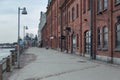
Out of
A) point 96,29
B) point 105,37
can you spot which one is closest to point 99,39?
point 96,29

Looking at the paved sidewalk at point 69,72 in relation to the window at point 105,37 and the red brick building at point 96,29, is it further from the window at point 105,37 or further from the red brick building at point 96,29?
the window at point 105,37

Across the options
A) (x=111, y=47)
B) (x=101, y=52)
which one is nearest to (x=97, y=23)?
(x=101, y=52)

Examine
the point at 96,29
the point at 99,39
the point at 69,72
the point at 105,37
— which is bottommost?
the point at 69,72

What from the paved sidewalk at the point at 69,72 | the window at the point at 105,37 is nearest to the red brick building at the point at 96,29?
the window at the point at 105,37

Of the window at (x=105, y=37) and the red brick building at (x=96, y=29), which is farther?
the window at (x=105, y=37)

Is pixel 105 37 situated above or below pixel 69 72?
above

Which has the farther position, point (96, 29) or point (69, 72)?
point (96, 29)

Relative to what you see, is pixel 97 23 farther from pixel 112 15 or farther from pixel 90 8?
pixel 112 15

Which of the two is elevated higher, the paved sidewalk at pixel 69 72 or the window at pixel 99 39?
the window at pixel 99 39

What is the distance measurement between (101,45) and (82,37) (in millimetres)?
11587

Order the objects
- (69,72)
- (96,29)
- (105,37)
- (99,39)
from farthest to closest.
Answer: (96,29) → (99,39) → (105,37) → (69,72)

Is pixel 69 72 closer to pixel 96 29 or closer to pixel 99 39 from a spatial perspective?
pixel 99 39

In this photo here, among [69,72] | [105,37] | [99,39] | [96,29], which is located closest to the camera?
[69,72]

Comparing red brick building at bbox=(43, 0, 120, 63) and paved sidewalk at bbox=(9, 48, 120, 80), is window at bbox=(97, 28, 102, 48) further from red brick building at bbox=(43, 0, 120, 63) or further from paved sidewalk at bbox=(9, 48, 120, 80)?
paved sidewalk at bbox=(9, 48, 120, 80)
